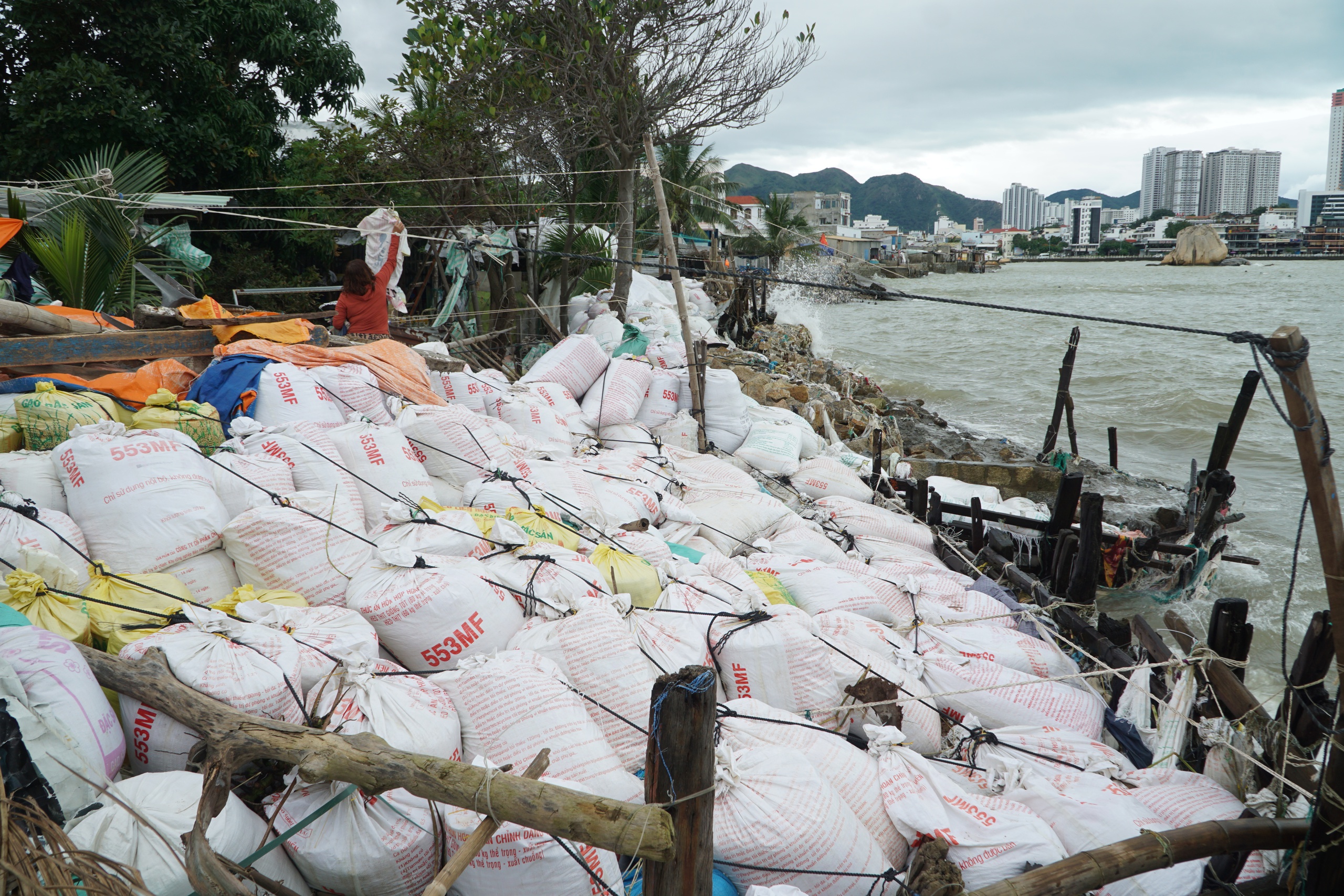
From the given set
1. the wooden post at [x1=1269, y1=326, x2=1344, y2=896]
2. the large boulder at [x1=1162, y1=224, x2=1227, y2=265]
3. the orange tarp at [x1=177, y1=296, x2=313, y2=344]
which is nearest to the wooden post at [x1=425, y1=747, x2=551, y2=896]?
the wooden post at [x1=1269, y1=326, x2=1344, y2=896]

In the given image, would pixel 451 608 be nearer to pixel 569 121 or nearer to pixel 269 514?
pixel 269 514

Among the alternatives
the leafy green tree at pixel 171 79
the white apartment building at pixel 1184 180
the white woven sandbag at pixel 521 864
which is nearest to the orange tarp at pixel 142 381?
the white woven sandbag at pixel 521 864

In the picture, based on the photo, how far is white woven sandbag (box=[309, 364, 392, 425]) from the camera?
416cm

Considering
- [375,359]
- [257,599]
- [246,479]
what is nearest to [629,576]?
[257,599]

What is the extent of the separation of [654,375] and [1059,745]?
447cm

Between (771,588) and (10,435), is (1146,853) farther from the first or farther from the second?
(10,435)

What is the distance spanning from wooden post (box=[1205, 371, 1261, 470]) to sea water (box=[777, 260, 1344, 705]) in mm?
923

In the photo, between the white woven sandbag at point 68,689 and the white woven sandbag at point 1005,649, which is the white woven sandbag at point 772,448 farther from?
Answer: the white woven sandbag at point 68,689

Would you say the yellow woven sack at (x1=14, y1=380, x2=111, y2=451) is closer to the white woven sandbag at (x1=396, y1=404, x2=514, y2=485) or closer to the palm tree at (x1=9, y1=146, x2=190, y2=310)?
the white woven sandbag at (x1=396, y1=404, x2=514, y2=485)

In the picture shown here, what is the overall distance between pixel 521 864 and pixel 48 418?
9.07 feet

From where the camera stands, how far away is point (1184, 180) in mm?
154875

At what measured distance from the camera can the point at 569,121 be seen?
9.38 metres

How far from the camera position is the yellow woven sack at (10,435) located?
10.2 feet

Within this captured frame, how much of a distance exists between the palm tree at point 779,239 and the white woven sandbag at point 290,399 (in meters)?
23.4
